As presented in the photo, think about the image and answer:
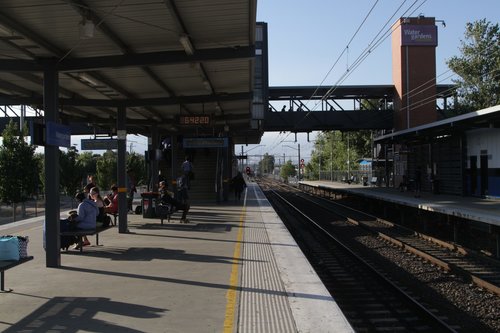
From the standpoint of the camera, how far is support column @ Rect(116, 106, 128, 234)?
14.3 meters

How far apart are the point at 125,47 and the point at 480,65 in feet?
126

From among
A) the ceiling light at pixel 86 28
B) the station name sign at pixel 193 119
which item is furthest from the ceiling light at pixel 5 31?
the station name sign at pixel 193 119

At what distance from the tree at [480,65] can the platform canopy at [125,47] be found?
3267 centimetres

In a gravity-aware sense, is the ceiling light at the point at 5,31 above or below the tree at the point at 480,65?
below

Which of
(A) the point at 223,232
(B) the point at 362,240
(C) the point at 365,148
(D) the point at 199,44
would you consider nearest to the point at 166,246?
(A) the point at 223,232

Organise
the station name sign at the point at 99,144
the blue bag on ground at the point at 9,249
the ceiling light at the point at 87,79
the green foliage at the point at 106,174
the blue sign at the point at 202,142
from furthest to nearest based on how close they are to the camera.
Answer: the green foliage at the point at 106,174
the blue sign at the point at 202,142
the station name sign at the point at 99,144
the ceiling light at the point at 87,79
the blue bag on ground at the point at 9,249

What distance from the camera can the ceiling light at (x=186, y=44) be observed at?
915 cm

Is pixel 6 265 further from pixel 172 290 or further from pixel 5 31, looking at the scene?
pixel 5 31

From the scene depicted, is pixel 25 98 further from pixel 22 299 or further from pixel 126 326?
pixel 126 326

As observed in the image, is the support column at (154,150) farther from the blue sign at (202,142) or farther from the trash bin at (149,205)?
the blue sign at (202,142)

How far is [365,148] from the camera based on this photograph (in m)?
78.8

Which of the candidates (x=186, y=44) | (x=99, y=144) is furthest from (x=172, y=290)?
(x=99, y=144)

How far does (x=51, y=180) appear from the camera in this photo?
9.38 metres

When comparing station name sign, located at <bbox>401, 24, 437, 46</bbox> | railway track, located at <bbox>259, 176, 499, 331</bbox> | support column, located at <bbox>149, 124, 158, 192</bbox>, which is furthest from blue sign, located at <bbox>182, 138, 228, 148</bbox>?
station name sign, located at <bbox>401, 24, 437, 46</bbox>
